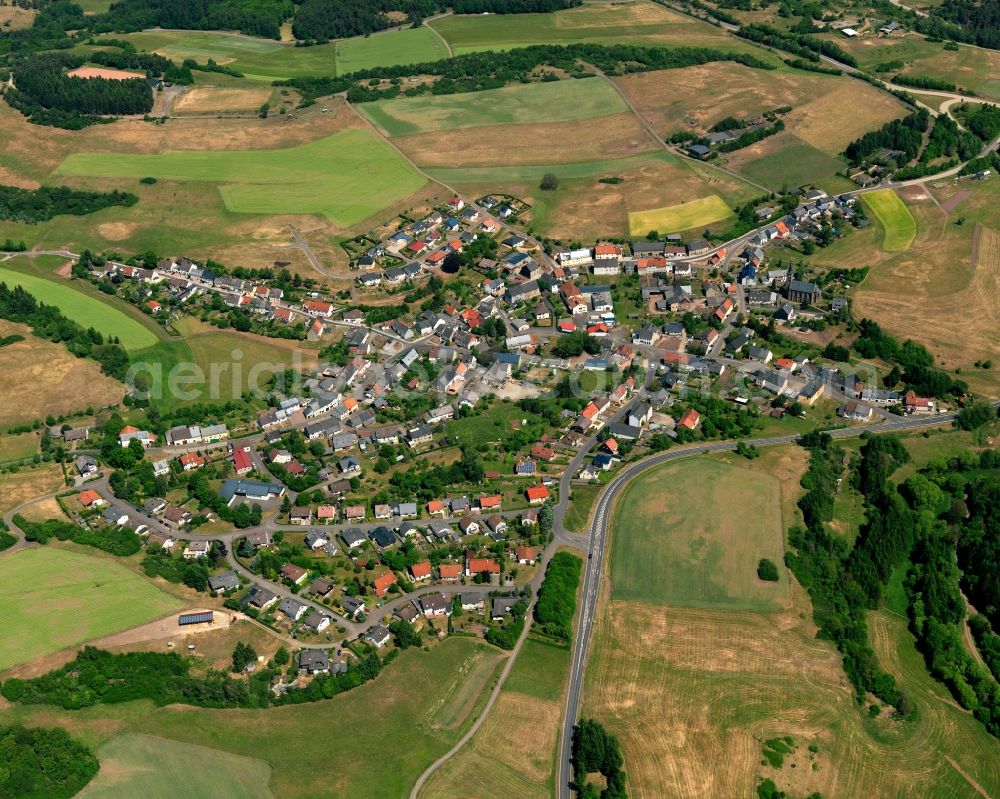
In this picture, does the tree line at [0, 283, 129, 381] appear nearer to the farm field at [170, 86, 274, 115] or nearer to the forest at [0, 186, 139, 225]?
the forest at [0, 186, 139, 225]

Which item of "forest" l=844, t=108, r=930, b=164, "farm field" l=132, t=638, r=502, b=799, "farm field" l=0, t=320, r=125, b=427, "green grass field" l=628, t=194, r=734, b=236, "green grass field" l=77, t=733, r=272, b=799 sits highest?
"forest" l=844, t=108, r=930, b=164

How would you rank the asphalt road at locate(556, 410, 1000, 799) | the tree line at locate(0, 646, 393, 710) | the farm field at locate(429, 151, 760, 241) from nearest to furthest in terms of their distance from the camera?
the asphalt road at locate(556, 410, 1000, 799) → the tree line at locate(0, 646, 393, 710) → the farm field at locate(429, 151, 760, 241)

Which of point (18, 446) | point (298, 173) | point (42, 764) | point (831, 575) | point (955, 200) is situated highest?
point (955, 200)

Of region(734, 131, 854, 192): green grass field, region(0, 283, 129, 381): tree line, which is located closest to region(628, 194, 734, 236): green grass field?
region(734, 131, 854, 192): green grass field

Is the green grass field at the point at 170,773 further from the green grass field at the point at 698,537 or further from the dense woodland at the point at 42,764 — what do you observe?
the green grass field at the point at 698,537

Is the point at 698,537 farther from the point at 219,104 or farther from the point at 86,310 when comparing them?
the point at 219,104

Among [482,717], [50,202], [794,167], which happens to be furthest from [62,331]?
[794,167]
